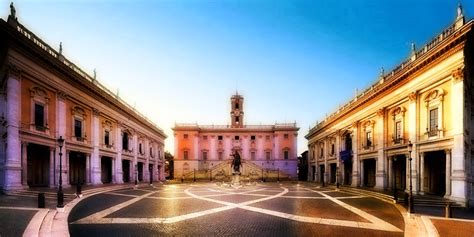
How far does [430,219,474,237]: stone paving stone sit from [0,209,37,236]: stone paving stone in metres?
15.3

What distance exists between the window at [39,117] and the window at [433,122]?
30.1 metres

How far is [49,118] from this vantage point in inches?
1026

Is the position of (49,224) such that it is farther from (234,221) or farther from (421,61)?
(421,61)

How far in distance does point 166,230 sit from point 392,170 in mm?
24858

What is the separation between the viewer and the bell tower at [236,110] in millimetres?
80125

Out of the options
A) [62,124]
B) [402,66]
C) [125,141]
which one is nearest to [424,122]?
[402,66]

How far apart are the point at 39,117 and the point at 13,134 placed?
389cm

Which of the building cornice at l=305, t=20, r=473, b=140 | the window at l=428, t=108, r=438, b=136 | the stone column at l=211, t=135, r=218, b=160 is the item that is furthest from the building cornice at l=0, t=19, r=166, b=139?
the stone column at l=211, t=135, r=218, b=160

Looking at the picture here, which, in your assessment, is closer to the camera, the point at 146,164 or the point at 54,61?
the point at 54,61

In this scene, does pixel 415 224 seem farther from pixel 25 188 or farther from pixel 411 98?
pixel 25 188

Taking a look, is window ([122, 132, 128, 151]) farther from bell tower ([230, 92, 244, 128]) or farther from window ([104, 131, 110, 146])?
bell tower ([230, 92, 244, 128])

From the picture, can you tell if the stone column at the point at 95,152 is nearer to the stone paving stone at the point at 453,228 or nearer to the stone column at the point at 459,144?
the stone paving stone at the point at 453,228

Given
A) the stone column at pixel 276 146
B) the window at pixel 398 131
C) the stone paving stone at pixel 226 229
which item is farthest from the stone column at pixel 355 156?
the stone column at pixel 276 146

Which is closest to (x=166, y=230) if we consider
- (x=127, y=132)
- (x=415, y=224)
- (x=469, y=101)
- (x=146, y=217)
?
(x=146, y=217)
